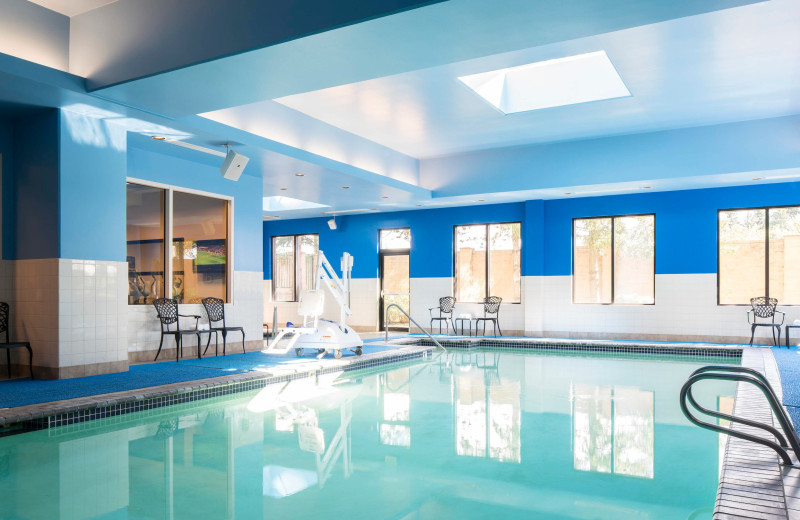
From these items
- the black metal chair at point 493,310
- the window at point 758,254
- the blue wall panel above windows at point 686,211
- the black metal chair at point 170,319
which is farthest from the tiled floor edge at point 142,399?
the window at point 758,254

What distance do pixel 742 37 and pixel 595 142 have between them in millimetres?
4236

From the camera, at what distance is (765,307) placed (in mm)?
10727

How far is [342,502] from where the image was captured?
318 cm

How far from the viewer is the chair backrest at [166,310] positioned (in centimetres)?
809

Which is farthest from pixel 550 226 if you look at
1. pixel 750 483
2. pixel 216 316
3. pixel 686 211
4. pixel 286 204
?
pixel 750 483

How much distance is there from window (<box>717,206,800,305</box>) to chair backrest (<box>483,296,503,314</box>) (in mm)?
4211

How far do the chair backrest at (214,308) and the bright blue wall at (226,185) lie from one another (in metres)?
0.69

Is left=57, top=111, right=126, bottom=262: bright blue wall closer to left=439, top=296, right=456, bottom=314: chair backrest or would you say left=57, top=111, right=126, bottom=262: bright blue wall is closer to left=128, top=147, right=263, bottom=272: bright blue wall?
left=128, top=147, right=263, bottom=272: bright blue wall

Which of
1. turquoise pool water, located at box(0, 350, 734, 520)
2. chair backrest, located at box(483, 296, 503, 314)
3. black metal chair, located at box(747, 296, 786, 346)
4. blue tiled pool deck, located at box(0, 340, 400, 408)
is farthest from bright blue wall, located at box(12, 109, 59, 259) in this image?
black metal chair, located at box(747, 296, 786, 346)

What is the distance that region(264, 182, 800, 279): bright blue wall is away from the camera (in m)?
11.4

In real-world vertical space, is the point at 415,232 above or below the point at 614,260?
above

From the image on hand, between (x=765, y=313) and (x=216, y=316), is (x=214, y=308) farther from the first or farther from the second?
(x=765, y=313)

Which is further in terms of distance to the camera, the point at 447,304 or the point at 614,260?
the point at 447,304

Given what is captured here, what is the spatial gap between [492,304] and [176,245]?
6.91 meters
